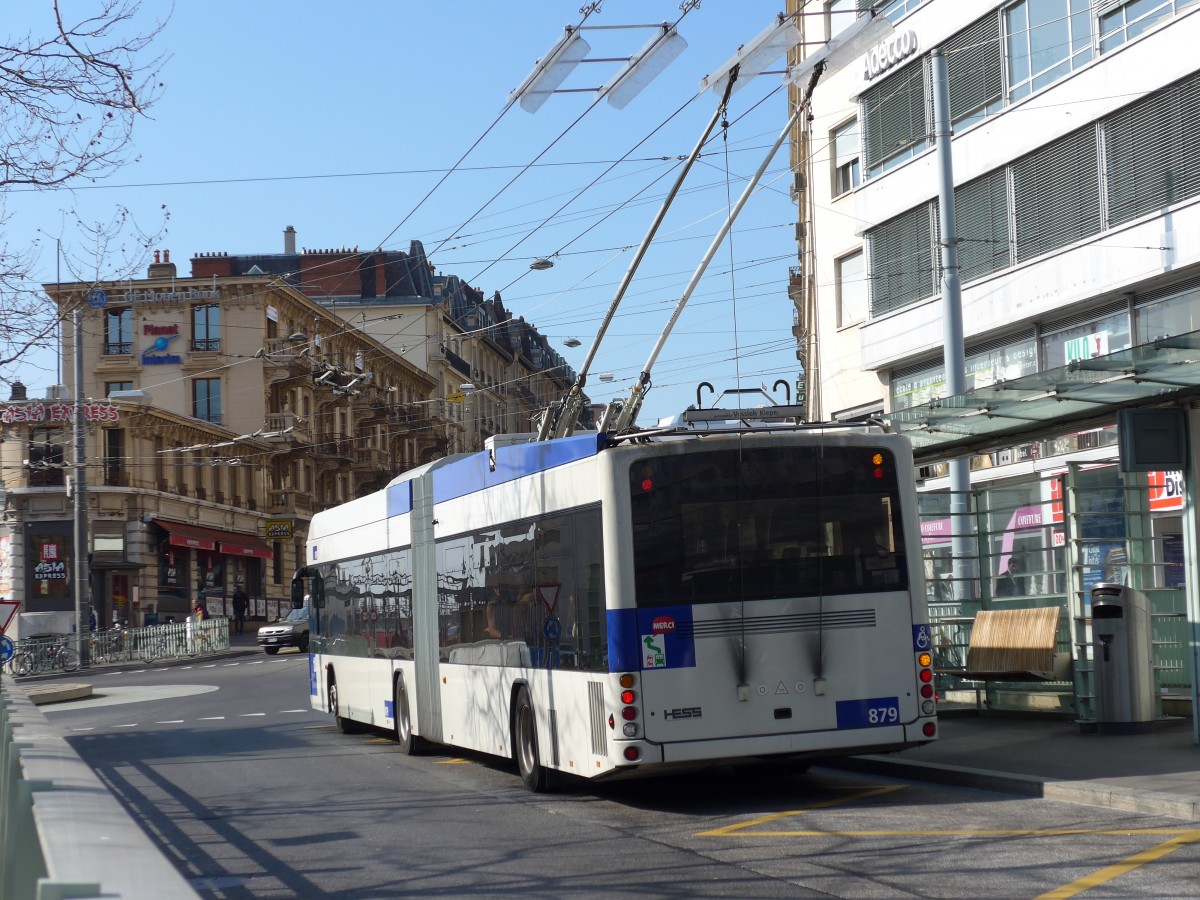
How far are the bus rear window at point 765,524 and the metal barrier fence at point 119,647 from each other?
35.0 m

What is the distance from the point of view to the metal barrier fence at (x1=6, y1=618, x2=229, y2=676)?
45.4 meters

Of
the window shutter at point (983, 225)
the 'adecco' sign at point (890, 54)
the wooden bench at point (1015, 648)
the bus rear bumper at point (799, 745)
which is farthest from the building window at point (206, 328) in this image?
the bus rear bumper at point (799, 745)

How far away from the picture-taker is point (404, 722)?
18609mm

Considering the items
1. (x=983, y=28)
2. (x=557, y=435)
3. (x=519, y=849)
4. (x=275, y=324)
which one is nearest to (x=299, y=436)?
(x=275, y=324)

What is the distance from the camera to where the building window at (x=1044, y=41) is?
24750mm

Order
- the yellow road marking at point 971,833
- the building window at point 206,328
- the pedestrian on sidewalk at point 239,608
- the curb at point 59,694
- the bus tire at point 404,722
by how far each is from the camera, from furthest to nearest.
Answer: the building window at point 206,328, the pedestrian on sidewalk at point 239,608, the curb at point 59,694, the bus tire at point 404,722, the yellow road marking at point 971,833

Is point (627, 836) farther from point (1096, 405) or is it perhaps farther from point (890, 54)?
point (890, 54)

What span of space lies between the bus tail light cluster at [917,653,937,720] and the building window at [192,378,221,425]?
189ft

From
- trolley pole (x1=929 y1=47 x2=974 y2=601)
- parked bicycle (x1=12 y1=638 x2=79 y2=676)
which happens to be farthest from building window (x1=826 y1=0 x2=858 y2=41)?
parked bicycle (x1=12 y1=638 x2=79 y2=676)

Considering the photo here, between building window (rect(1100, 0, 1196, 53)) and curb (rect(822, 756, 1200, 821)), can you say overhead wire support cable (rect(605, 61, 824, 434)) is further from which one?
building window (rect(1100, 0, 1196, 53))


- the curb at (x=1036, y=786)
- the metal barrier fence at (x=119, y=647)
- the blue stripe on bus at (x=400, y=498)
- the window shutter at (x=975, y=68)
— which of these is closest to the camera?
the curb at (x=1036, y=786)

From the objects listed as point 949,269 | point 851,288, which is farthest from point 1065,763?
point 851,288

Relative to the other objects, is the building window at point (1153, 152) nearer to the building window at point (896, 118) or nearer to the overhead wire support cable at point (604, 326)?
the building window at point (896, 118)

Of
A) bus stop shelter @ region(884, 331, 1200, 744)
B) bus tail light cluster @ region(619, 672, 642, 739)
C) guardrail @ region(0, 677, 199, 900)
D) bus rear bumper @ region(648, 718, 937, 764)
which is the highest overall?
bus stop shelter @ region(884, 331, 1200, 744)
